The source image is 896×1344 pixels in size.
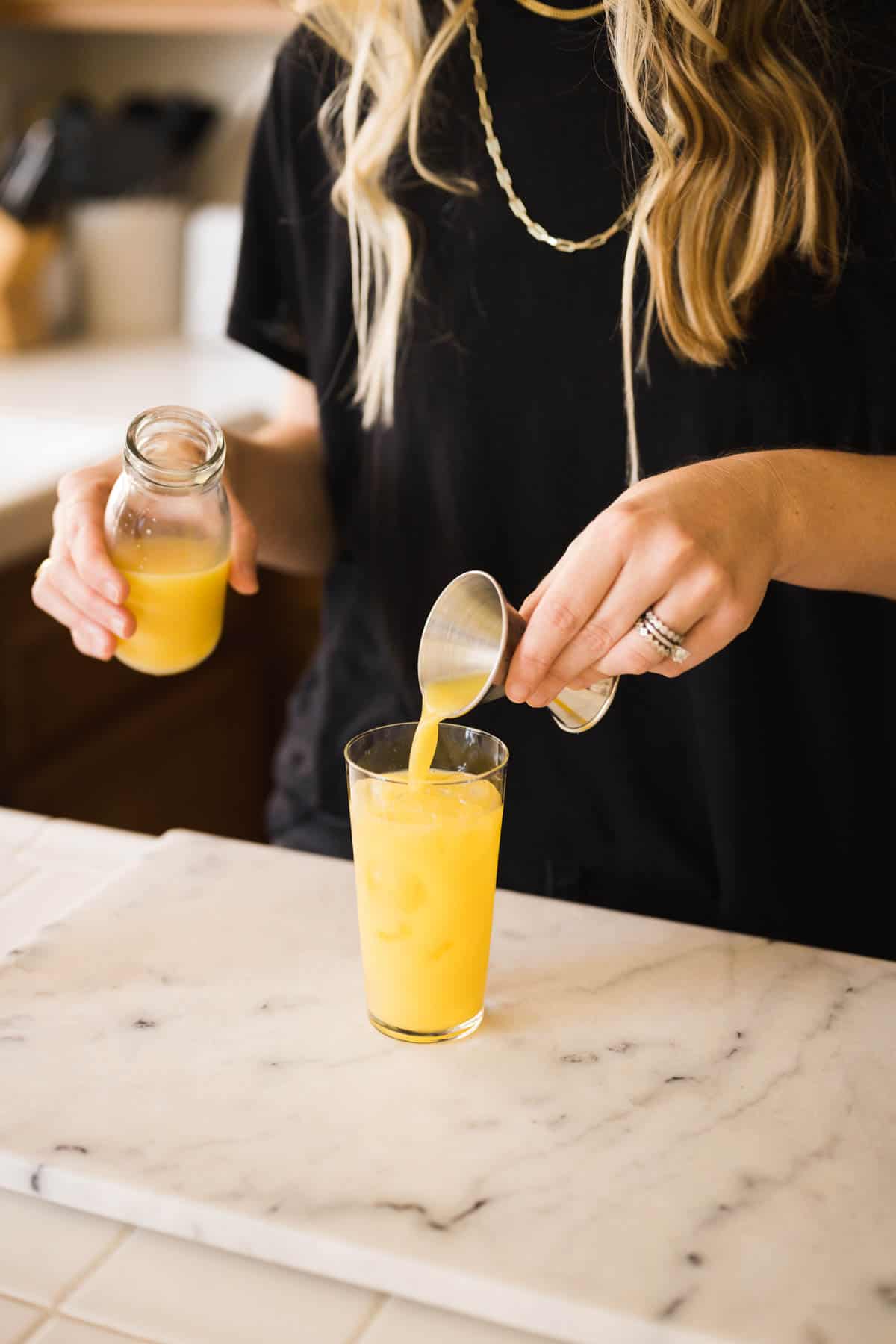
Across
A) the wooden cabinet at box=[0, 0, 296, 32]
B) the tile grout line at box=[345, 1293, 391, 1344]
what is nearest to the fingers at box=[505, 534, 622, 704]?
the tile grout line at box=[345, 1293, 391, 1344]

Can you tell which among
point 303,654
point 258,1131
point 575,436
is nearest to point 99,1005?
point 258,1131

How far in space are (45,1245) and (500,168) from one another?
0.90 m

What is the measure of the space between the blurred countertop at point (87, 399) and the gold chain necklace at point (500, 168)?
864 millimetres

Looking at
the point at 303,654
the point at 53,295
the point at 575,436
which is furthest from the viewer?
the point at 53,295

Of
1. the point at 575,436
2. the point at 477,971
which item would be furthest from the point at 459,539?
the point at 477,971

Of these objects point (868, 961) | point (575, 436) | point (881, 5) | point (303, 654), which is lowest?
point (303, 654)

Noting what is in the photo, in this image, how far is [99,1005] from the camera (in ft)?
2.68

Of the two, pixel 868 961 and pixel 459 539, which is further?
pixel 459 539

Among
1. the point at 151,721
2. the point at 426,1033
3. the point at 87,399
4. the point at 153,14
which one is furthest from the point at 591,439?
the point at 153,14

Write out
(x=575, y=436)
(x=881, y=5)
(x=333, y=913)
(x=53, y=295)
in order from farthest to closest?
1. (x=53, y=295)
2. (x=575, y=436)
3. (x=881, y=5)
4. (x=333, y=913)

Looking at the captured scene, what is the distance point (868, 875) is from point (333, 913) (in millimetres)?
545

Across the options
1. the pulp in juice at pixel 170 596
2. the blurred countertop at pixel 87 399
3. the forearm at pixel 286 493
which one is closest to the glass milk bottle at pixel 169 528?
the pulp in juice at pixel 170 596

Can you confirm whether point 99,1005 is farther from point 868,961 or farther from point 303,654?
point 303,654

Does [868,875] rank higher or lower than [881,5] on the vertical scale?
lower
